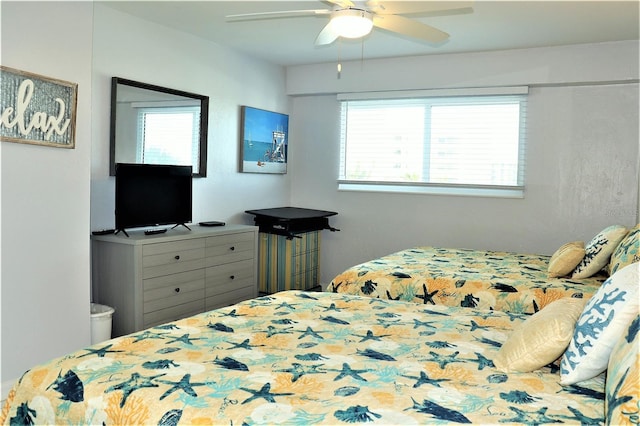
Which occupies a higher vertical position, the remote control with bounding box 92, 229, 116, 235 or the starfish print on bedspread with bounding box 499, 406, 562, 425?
the remote control with bounding box 92, 229, 116, 235

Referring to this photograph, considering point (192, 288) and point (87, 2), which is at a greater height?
point (87, 2)

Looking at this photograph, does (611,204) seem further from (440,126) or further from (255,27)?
(255,27)

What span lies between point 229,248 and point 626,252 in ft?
9.22

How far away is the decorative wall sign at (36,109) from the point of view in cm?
283

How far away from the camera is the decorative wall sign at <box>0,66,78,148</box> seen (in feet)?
9.27

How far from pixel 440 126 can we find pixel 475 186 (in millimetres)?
Result: 690

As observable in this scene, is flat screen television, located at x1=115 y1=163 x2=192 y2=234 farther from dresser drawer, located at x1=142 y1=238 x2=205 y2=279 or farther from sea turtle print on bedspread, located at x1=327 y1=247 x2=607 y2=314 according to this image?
sea turtle print on bedspread, located at x1=327 y1=247 x2=607 y2=314

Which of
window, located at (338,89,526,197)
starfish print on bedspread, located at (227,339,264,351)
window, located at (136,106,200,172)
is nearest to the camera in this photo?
starfish print on bedspread, located at (227,339,264,351)

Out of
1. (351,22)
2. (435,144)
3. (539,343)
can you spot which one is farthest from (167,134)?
(539,343)

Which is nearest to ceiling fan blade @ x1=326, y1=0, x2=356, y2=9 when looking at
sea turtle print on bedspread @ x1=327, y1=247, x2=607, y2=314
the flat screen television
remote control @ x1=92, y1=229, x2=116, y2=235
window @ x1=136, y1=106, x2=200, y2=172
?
sea turtle print on bedspread @ x1=327, y1=247, x2=607, y2=314

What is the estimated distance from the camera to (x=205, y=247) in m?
4.21

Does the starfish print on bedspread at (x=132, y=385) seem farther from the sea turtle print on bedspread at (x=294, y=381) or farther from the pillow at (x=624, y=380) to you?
the pillow at (x=624, y=380)

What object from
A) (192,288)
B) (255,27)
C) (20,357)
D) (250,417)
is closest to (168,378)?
(250,417)

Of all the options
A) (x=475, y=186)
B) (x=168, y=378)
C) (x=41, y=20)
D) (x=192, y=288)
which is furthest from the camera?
(x=475, y=186)
